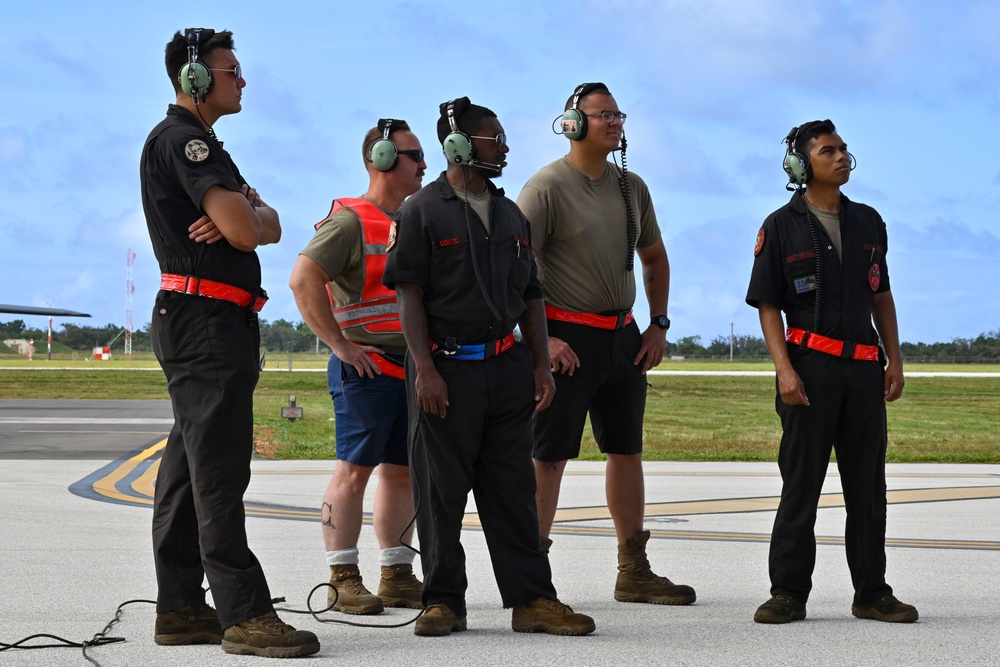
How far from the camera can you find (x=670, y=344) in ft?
397

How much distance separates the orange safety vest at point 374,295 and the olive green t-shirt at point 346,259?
24 millimetres

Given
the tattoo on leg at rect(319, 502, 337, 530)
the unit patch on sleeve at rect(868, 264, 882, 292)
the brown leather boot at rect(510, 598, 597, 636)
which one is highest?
the unit patch on sleeve at rect(868, 264, 882, 292)

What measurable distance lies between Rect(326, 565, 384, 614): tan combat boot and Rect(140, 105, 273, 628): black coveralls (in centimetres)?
90

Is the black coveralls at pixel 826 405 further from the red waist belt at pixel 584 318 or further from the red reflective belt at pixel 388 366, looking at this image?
the red reflective belt at pixel 388 366

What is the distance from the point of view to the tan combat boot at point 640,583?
562cm

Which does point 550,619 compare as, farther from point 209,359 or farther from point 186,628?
point 209,359

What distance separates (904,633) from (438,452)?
6.80 ft

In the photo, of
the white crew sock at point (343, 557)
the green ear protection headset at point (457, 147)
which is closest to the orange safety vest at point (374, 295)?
the green ear protection headset at point (457, 147)

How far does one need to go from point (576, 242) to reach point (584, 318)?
1.21 feet

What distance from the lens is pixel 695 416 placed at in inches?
1004

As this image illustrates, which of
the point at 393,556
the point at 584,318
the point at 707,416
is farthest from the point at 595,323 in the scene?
the point at 707,416

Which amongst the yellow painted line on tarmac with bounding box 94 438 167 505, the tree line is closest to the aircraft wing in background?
the tree line

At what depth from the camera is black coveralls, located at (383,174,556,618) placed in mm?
4922

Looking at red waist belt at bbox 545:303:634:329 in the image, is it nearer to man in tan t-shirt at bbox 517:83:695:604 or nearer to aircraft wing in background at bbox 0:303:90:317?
man in tan t-shirt at bbox 517:83:695:604
